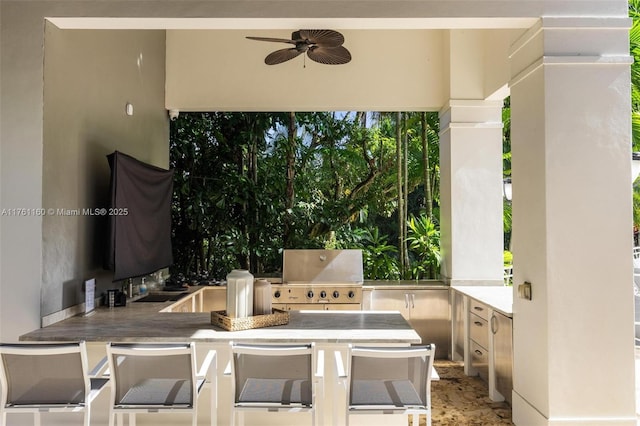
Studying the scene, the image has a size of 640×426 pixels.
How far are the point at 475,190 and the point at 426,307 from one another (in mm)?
1409

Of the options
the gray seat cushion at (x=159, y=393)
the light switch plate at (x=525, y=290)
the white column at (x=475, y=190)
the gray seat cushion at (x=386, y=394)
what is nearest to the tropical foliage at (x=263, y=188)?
the white column at (x=475, y=190)

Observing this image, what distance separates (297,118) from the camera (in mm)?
7793

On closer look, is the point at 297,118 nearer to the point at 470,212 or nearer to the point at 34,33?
the point at 470,212

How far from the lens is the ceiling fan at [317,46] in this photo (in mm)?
3740

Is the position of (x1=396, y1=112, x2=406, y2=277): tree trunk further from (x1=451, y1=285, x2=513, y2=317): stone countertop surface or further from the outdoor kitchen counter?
the outdoor kitchen counter

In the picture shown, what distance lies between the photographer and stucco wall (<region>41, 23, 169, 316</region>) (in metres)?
3.49

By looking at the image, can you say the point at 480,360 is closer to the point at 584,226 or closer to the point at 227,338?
the point at 584,226

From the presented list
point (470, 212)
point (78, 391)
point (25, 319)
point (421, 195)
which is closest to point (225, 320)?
point (78, 391)

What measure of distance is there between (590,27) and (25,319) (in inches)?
162

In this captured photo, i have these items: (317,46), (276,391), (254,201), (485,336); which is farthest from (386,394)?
(254,201)

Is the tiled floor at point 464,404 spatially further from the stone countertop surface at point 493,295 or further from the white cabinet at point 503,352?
the stone countertop surface at point 493,295

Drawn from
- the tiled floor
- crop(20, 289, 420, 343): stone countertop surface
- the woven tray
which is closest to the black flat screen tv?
crop(20, 289, 420, 343): stone countertop surface

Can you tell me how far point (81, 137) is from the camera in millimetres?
3920

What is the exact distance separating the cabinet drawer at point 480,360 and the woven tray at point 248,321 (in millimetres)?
2136
